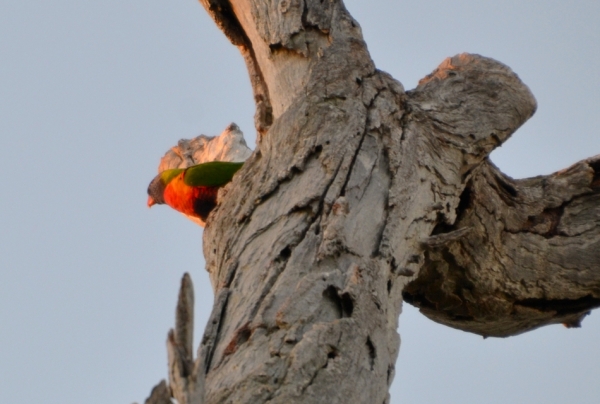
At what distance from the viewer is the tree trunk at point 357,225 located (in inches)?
82.4

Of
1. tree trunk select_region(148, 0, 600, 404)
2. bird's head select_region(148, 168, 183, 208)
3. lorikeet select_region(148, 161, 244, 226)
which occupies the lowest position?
tree trunk select_region(148, 0, 600, 404)

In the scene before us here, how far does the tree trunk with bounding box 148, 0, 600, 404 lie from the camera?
2.09m

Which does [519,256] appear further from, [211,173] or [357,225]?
[211,173]

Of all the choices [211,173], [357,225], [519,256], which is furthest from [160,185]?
[357,225]

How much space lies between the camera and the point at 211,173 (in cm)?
530

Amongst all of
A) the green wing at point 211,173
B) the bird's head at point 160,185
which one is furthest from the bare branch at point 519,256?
the bird's head at point 160,185

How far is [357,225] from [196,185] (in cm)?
301

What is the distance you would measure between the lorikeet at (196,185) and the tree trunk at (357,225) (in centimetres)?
144

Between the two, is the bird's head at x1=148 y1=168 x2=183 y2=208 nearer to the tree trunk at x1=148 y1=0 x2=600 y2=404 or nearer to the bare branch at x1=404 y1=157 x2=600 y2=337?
the tree trunk at x1=148 y1=0 x2=600 y2=404

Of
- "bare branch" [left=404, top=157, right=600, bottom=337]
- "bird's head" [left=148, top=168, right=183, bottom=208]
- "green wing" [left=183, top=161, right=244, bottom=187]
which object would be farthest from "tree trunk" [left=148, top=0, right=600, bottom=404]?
"bird's head" [left=148, top=168, right=183, bottom=208]

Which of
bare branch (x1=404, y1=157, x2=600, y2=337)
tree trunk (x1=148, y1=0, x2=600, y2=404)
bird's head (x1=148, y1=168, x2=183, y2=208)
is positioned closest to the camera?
tree trunk (x1=148, y1=0, x2=600, y2=404)

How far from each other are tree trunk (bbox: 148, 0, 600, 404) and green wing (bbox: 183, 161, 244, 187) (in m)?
1.38

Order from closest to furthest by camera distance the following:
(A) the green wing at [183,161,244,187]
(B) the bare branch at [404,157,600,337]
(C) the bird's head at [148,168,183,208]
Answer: (B) the bare branch at [404,157,600,337] < (A) the green wing at [183,161,244,187] < (C) the bird's head at [148,168,183,208]

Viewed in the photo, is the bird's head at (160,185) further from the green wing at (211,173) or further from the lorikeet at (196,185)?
the green wing at (211,173)
